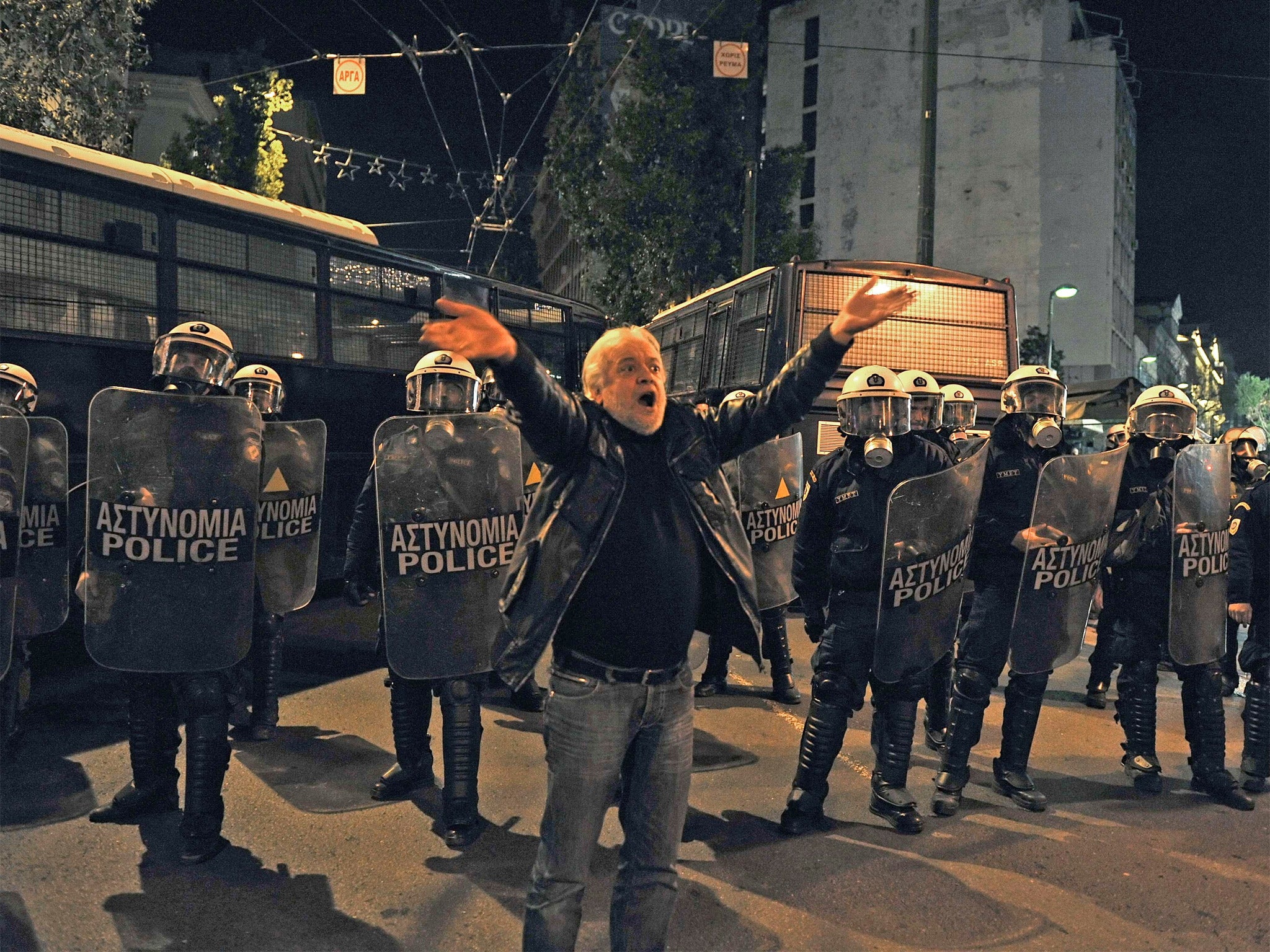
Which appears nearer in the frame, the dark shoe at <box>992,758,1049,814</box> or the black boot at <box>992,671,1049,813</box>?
the dark shoe at <box>992,758,1049,814</box>

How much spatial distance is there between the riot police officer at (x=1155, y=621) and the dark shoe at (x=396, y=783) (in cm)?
355

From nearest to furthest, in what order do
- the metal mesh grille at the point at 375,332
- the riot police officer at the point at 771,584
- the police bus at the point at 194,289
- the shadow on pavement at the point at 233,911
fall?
the shadow on pavement at the point at 233,911 → the riot police officer at the point at 771,584 → the police bus at the point at 194,289 → the metal mesh grille at the point at 375,332

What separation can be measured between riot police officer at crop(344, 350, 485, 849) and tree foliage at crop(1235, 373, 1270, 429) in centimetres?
10980

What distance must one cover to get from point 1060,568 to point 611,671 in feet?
10.0

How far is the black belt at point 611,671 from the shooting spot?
2.55 metres

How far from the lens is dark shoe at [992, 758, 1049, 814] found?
460cm

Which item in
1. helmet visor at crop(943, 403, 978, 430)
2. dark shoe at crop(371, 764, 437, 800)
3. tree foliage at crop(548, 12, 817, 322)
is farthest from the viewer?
tree foliage at crop(548, 12, 817, 322)

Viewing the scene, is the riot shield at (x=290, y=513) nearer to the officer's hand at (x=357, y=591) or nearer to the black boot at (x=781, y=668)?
the officer's hand at (x=357, y=591)

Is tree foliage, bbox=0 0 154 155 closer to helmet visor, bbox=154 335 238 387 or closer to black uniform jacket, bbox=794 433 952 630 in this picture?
helmet visor, bbox=154 335 238 387

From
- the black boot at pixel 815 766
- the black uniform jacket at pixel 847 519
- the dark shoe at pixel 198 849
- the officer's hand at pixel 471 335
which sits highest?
the officer's hand at pixel 471 335

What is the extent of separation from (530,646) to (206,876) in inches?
77.1

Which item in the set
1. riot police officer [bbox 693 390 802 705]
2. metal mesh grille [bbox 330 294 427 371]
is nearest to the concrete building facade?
metal mesh grille [bbox 330 294 427 371]

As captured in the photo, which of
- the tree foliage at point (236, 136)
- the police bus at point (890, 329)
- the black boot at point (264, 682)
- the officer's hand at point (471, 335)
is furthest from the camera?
the tree foliage at point (236, 136)

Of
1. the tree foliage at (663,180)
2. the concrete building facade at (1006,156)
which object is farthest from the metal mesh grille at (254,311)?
the concrete building facade at (1006,156)
